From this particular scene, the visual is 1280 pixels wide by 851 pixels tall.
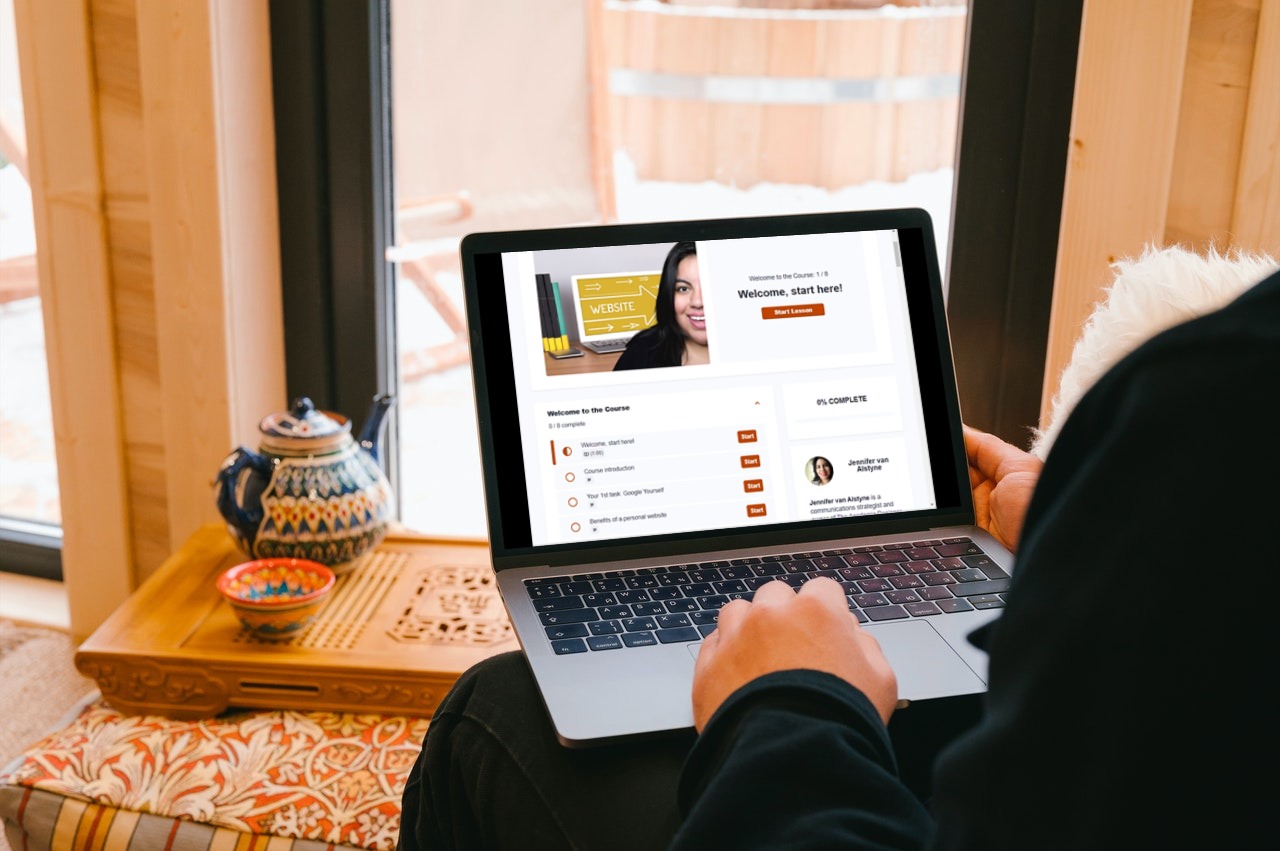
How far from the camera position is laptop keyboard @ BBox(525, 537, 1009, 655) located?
822mm

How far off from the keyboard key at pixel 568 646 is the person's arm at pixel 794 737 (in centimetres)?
14

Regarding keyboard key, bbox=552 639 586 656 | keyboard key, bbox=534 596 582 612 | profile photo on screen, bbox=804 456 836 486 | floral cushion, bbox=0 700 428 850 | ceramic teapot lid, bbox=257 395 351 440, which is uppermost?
profile photo on screen, bbox=804 456 836 486

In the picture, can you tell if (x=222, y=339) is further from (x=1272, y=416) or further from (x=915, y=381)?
(x=1272, y=416)

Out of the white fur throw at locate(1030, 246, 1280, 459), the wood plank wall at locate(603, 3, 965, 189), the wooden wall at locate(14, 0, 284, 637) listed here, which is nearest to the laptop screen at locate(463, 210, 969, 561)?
the white fur throw at locate(1030, 246, 1280, 459)

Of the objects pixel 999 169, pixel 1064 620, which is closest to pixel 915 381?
pixel 999 169

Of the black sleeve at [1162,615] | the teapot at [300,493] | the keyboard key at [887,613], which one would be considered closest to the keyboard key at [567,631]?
the keyboard key at [887,613]

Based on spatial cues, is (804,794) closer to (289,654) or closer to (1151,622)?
(1151,622)

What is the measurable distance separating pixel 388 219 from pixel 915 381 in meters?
0.84

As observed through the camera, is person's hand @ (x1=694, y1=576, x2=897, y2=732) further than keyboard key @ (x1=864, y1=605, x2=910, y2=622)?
No

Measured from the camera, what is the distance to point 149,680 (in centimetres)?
123

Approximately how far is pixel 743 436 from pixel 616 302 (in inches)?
5.8

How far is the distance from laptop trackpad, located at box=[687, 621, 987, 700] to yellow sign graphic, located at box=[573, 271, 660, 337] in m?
0.27

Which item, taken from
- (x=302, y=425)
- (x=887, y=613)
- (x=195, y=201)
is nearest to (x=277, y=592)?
(x=302, y=425)

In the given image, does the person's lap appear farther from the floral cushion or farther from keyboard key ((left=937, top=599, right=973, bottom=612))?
the floral cushion
